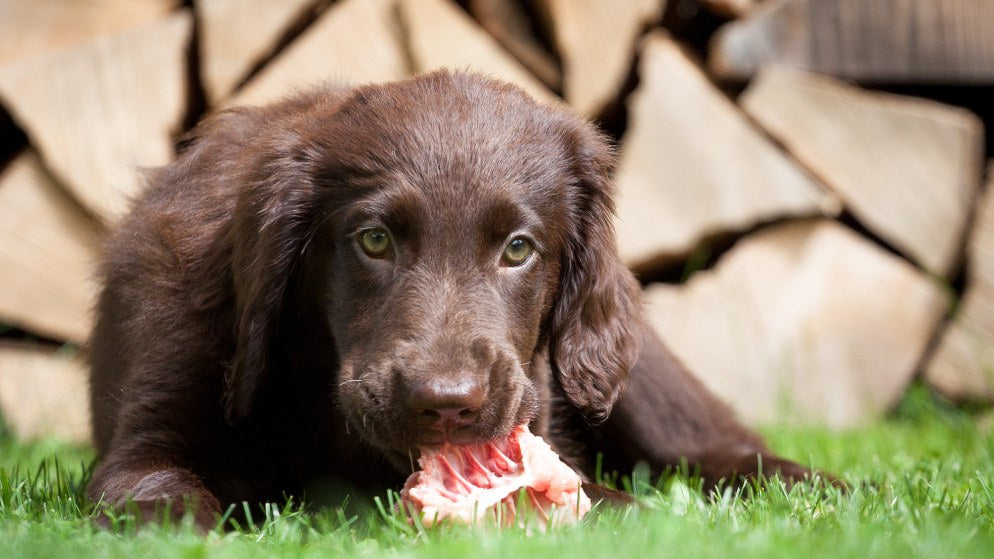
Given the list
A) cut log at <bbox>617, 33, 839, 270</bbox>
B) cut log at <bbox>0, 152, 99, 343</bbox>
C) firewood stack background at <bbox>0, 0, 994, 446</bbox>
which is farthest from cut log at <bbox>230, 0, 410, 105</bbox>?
cut log at <bbox>617, 33, 839, 270</bbox>

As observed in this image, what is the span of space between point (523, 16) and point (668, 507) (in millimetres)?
2671

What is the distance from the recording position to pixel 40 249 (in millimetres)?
4566

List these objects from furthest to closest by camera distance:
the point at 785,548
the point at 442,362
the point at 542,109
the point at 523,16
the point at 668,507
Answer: the point at 523,16
the point at 542,109
the point at 668,507
the point at 442,362
the point at 785,548

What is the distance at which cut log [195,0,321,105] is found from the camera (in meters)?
4.39

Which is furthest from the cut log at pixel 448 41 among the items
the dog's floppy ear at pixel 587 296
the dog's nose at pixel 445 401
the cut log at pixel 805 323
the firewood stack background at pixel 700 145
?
the dog's nose at pixel 445 401

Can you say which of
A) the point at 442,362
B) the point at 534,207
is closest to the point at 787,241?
the point at 534,207

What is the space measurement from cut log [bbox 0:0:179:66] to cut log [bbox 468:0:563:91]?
1.24 meters

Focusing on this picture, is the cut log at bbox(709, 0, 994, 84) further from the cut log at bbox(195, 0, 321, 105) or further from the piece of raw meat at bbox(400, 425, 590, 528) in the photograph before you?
the piece of raw meat at bbox(400, 425, 590, 528)

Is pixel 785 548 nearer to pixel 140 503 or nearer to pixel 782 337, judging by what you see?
pixel 140 503

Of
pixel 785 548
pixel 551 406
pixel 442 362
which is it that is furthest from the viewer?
pixel 551 406

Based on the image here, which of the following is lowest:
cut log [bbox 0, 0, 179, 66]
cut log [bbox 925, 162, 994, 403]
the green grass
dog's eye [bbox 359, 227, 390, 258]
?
cut log [bbox 925, 162, 994, 403]

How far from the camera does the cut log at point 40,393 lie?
4648mm

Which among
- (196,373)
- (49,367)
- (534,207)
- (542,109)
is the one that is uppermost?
(542,109)

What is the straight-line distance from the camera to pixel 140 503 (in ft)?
7.82
